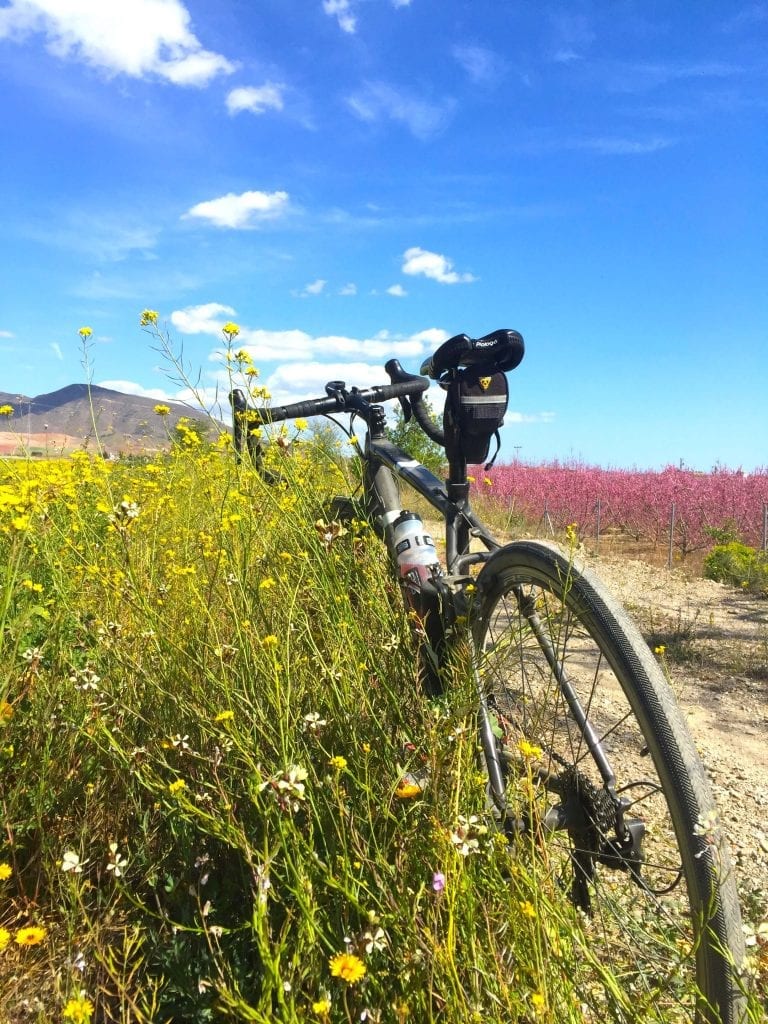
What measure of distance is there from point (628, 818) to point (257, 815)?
81 cm

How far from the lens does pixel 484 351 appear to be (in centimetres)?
199

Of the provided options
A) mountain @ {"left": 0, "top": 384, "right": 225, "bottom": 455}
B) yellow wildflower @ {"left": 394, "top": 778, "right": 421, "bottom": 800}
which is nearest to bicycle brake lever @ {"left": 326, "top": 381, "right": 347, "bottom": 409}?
mountain @ {"left": 0, "top": 384, "right": 225, "bottom": 455}

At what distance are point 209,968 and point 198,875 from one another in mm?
187

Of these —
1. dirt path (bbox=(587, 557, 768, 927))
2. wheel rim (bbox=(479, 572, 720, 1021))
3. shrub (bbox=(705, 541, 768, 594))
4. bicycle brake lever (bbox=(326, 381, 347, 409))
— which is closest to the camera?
wheel rim (bbox=(479, 572, 720, 1021))

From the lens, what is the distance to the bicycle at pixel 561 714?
1.07 m

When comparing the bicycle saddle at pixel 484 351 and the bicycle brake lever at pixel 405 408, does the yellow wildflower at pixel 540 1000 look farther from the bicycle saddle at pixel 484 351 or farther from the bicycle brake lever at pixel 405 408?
the bicycle brake lever at pixel 405 408

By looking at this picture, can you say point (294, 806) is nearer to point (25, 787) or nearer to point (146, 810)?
point (146, 810)

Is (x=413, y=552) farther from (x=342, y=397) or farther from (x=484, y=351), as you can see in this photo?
(x=342, y=397)

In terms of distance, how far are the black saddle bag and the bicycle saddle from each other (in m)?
0.02

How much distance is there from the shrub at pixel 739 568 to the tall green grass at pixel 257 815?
627 cm

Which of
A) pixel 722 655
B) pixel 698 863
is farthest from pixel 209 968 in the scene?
pixel 722 655

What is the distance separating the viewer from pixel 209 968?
1.22 metres

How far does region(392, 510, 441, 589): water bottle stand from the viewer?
2006 millimetres

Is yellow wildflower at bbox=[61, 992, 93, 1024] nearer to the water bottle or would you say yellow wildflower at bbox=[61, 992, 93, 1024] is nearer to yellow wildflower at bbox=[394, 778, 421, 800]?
yellow wildflower at bbox=[394, 778, 421, 800]
